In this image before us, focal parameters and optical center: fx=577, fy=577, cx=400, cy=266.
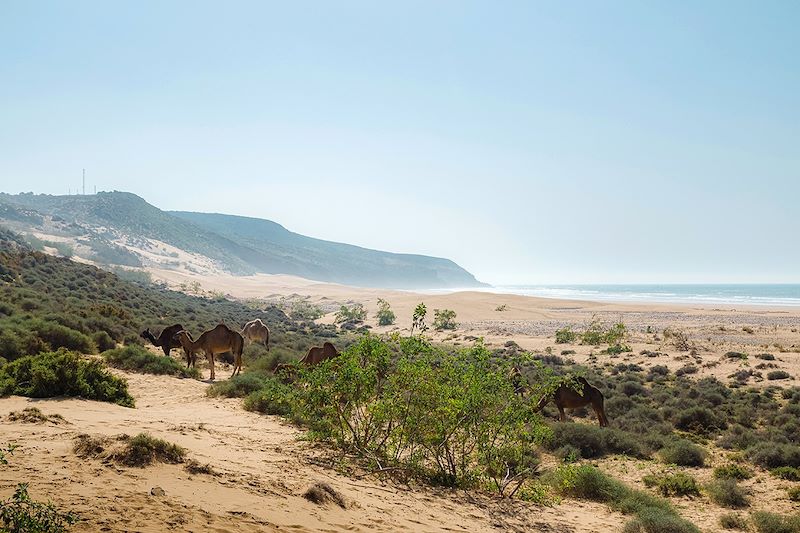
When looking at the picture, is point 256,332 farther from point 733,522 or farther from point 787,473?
point 733,522

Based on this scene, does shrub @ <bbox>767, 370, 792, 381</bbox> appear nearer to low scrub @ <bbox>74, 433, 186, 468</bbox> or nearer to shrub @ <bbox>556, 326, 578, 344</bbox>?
shrub @ <bbox>556, 326, 578, 344</bbox>

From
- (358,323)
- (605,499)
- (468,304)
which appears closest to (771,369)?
(605,499)

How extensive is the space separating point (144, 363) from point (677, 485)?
14.5m

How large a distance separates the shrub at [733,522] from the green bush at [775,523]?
17 centimetres

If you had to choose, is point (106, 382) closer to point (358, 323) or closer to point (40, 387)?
point (40, 387)

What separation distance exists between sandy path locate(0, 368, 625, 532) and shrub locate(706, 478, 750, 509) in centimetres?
230

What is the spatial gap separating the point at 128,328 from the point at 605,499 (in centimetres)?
1941

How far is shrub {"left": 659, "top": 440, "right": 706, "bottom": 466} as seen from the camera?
12.5m

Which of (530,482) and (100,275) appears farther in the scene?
(100,275)

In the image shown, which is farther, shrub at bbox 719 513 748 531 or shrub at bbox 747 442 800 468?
shrub at bbox 747 442 800 468

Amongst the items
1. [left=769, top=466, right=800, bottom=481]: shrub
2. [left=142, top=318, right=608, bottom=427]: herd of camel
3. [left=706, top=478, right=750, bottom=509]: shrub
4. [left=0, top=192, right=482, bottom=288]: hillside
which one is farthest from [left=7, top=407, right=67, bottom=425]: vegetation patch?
[left=0, top=192, right=482, bottom=288]: hillside

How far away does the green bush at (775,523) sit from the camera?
27.8 feet

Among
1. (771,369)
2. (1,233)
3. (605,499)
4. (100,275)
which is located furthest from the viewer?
(1,233)

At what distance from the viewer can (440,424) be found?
8.71 m
